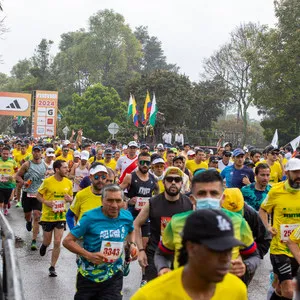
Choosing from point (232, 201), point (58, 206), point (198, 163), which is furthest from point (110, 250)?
point (198, 163)

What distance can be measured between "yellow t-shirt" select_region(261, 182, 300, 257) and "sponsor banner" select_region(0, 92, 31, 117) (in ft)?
79.8

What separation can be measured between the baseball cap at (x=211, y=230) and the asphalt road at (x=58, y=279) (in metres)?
5.14

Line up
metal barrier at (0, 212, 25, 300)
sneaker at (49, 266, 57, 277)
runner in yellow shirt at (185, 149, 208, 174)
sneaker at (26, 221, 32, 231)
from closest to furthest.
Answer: metal barrier at (0, 212, 25, 300), sneaker at (49, 266, 57, 277), sneaker at (26, 221, 32, 231), runner in yellow shirt at (185, 149, 208, 174)

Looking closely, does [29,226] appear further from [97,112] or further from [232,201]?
[97,112]

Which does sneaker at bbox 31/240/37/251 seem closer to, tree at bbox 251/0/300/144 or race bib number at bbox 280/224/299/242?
race bib number at bbox 280/224/299/242

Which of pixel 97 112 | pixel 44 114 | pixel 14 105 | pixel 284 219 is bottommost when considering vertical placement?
pixel 284 219

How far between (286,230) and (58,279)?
369 centimetres

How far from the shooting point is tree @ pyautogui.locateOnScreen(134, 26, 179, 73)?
3881 inches

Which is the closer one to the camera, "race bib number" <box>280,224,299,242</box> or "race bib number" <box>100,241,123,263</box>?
"race bib number" <box>100,241,123,263</box>

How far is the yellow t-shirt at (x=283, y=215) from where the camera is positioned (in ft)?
20.0

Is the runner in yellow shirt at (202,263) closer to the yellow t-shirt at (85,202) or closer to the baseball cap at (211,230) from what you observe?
the baseball cap at (211,230)

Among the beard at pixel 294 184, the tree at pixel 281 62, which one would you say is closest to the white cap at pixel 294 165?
the beard at pixel 294 184

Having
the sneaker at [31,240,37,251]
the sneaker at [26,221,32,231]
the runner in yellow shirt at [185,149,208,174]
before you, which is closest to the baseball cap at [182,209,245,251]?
the sneaker at [31,240,37,251]

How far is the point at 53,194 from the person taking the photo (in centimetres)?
908
